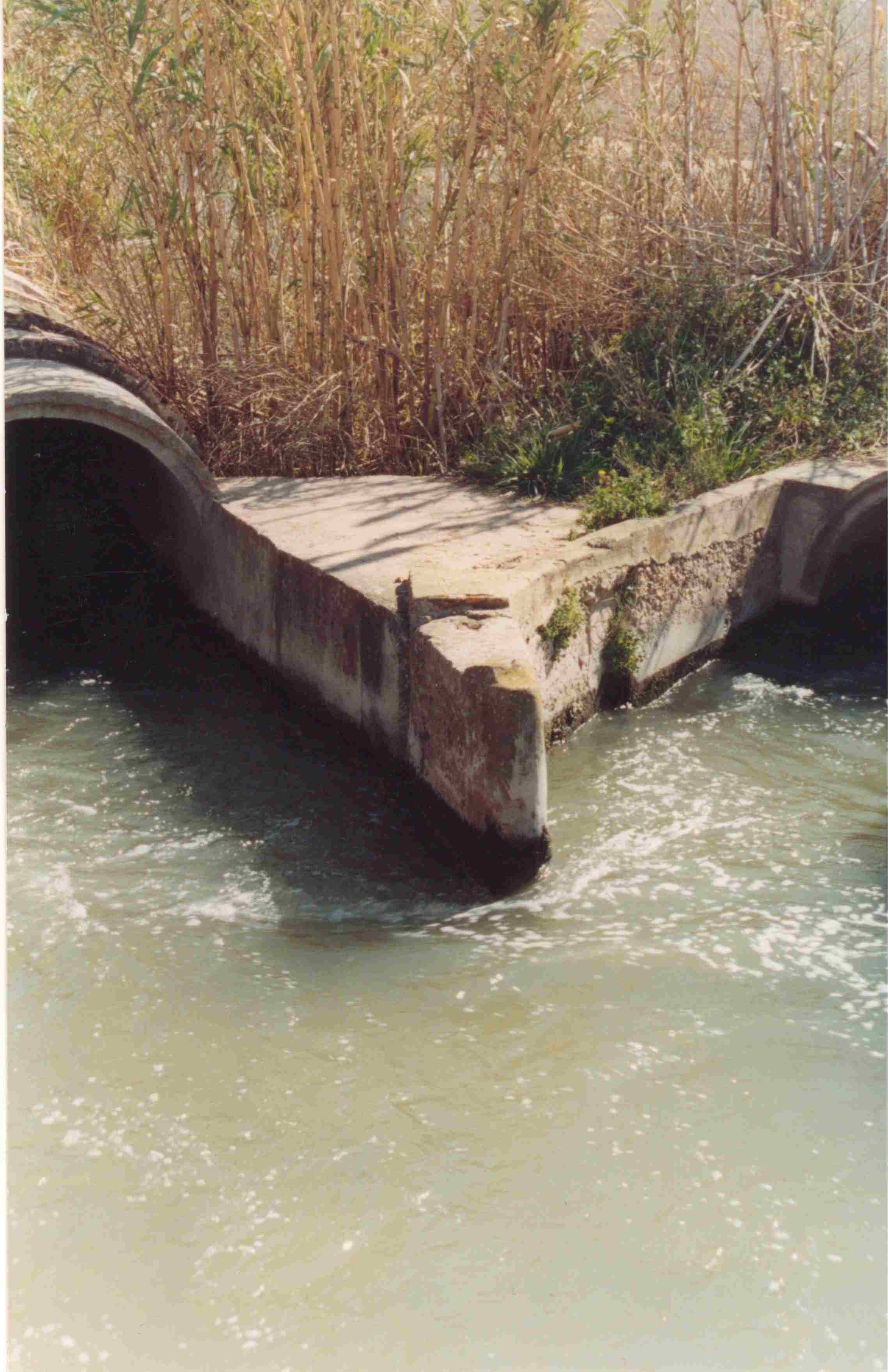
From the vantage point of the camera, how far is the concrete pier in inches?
192

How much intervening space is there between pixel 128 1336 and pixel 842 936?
2662mm

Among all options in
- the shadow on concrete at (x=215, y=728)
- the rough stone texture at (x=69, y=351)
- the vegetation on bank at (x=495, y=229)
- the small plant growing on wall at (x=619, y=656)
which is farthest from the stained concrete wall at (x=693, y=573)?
the rough stone texture at (x=69, y=351)

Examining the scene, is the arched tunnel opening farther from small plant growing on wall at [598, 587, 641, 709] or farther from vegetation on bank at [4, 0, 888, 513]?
small plant growing on wall at [598, 587, 641, 709]

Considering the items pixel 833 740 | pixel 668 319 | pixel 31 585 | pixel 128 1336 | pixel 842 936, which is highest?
pixel 668 319

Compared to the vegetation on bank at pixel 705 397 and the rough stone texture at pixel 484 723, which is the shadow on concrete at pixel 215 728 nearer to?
the rough stone texture at pixel 484 723

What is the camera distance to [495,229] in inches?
311

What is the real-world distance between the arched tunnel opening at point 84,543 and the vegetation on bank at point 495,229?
0.86 m

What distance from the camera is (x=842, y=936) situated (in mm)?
4551

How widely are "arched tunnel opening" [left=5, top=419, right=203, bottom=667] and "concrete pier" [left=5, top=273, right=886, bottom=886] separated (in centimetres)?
18

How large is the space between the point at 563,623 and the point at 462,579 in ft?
1.93

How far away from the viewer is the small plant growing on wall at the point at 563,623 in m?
5.87

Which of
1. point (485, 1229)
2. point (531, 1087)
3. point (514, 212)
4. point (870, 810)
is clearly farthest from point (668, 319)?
point (485, 1229)

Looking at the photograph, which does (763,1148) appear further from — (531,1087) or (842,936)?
(842,936)

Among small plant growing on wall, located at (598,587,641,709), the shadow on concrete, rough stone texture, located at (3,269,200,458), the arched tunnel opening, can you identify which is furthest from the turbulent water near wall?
rough stone texture, located at (3,269,200,458)
